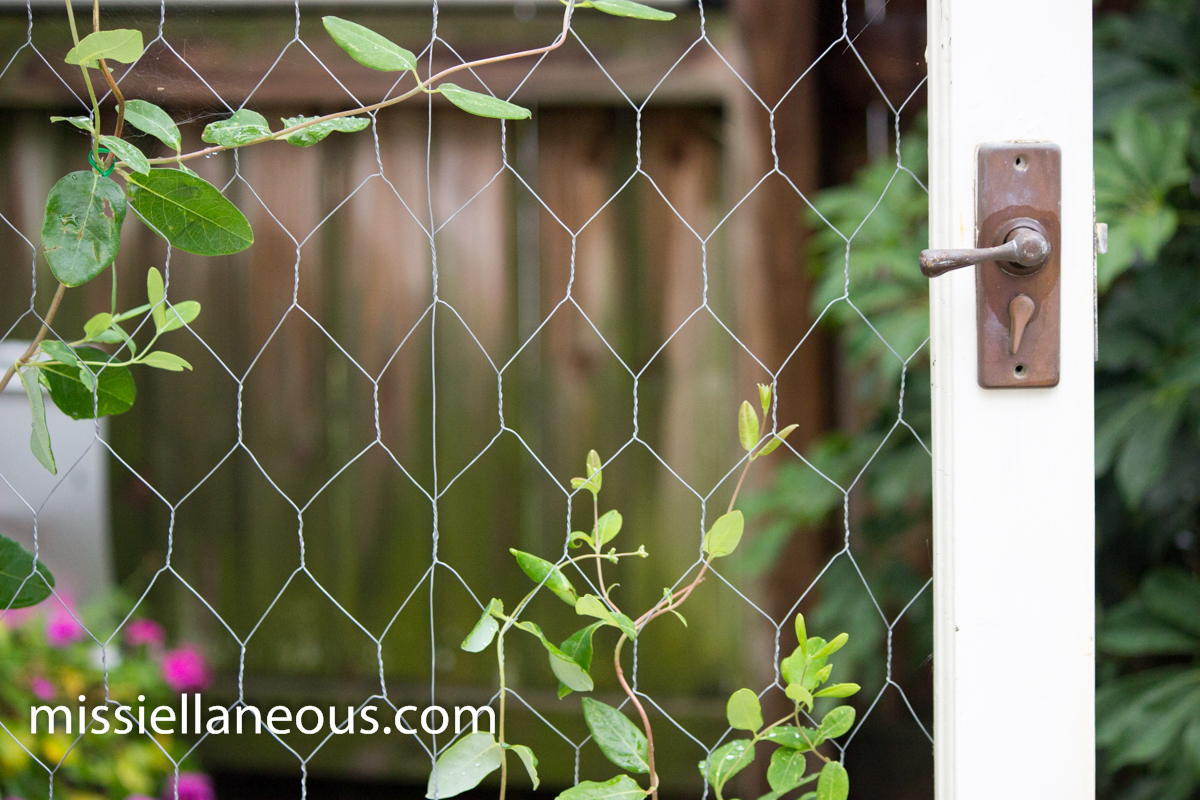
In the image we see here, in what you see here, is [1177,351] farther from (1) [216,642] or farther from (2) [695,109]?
(1) [216,642]

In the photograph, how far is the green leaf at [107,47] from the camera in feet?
1.59

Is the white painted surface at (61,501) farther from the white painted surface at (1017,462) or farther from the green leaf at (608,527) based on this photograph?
the white painted surface at (1017,462)

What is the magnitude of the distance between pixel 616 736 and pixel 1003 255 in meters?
0.42

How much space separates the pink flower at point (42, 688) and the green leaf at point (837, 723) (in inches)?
43.6

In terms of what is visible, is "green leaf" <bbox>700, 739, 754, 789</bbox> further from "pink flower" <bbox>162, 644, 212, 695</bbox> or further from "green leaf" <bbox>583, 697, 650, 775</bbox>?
"pink flower" <bbox>162, 644, 212, 695</bbox>

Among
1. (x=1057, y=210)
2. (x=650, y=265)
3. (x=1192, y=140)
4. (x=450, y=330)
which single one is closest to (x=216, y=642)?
(x=450, y=330)

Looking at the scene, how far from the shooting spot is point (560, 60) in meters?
Result: 1.56

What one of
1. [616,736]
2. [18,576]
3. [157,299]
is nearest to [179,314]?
[157,299]

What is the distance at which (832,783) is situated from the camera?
57 centimetres

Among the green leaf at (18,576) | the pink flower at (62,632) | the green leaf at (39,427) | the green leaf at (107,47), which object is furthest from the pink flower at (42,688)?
the green leaf at (107,47)

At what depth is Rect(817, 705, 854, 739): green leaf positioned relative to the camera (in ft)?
1.90

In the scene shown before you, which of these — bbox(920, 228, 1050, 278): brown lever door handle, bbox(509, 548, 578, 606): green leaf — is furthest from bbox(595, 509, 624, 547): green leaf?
bbox(920, 228, 1050, 278): brown lever door handle

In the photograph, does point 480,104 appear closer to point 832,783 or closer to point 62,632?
point 832,783

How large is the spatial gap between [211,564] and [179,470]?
20 cm
